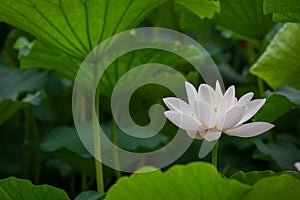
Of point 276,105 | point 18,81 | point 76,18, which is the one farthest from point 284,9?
point 18,81

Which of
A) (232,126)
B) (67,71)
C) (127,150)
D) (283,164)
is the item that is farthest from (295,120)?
(232,126)

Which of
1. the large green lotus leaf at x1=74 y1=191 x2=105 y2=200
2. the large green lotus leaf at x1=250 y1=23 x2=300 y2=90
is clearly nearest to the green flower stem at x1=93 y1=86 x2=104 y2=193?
the large green lotus leaf at x1=74 y1=191 x2=105 y2=200

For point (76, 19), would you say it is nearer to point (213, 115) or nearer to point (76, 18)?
point (76, 18)

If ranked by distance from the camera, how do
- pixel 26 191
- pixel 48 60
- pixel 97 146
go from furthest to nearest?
pixel 48 60 → pixel 97 146 → pixel 26 191

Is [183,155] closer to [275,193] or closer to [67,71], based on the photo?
[67,71]

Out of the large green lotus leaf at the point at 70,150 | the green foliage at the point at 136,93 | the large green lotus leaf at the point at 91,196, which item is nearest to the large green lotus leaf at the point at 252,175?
the green foliage at the point at 136,93

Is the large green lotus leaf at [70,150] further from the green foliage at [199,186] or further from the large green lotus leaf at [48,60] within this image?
the green foliage at [199,186]
